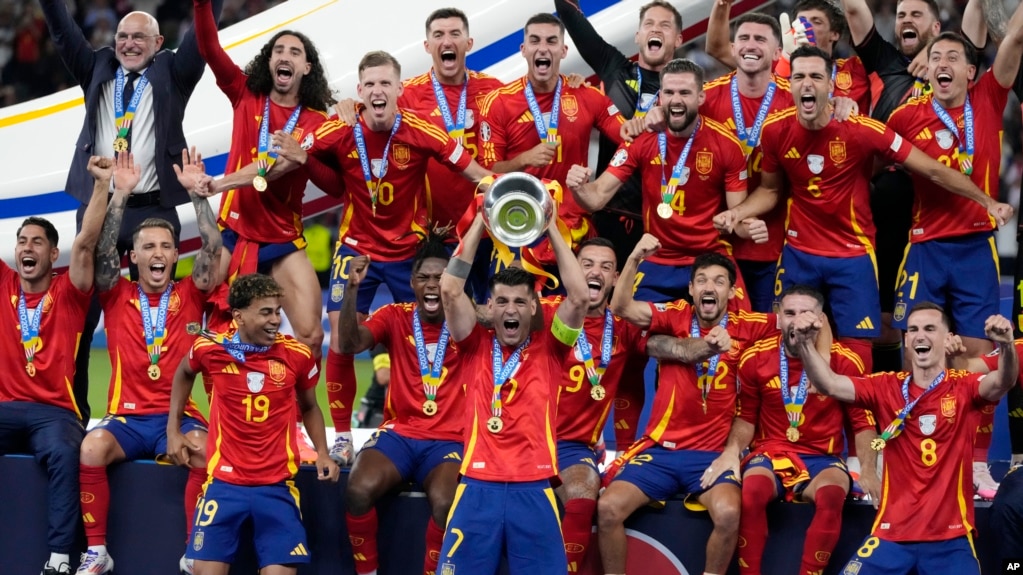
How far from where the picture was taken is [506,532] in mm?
6496

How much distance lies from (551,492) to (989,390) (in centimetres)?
209

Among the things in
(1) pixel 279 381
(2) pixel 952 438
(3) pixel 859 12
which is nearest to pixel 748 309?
(2) pixel 952 438

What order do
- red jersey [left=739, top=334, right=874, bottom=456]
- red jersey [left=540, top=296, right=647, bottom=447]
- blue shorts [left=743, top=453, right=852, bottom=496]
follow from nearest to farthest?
blue shorts [left=743, top=453, right=852, bottom=496] < red jersey [left=739, top=334, right=874, bottom=456] < red jersey [left=540, top=296, right=647, bottom=447]

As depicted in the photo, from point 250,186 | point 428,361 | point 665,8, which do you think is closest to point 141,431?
point 250,186

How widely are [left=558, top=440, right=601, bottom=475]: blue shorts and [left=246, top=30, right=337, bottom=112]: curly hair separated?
237 centimetres

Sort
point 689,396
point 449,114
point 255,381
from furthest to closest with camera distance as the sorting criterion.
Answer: point 449,114
point 689,396
point 255,381

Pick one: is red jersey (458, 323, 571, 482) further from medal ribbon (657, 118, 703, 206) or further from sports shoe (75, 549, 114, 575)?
sports shoe (75, 549, 114, 575)

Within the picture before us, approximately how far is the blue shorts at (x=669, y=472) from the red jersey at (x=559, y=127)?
149 centimetres

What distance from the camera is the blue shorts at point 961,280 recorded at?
764 centimetres

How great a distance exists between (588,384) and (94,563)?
108 inches

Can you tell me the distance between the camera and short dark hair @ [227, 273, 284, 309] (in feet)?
23.1

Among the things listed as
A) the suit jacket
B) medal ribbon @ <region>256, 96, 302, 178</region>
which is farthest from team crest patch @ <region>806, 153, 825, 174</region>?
the suit jacket

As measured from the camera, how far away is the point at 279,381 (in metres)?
7.13

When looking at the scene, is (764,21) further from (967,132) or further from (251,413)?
(251,413)
